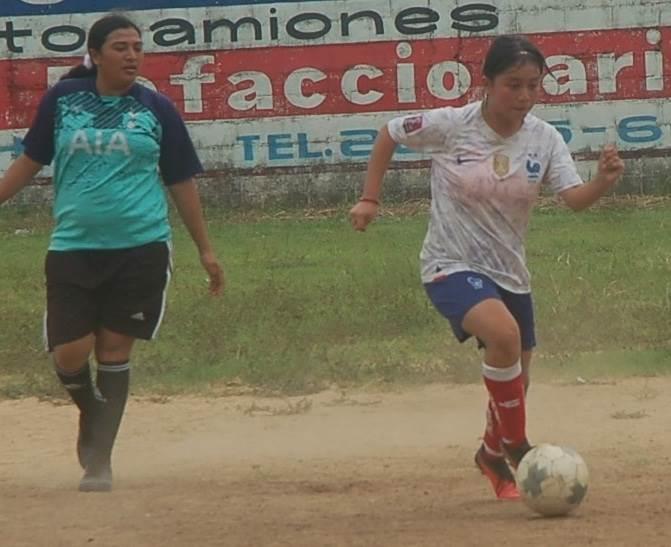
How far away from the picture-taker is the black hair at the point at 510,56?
605cm

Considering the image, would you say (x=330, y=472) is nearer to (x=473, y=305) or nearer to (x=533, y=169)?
(x=473, y=305)

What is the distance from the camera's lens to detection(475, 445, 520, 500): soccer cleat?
6344 millimetres

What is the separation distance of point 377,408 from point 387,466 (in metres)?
1.49

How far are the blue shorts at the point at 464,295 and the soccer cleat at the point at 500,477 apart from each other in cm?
53

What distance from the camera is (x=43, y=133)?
668 centimetres

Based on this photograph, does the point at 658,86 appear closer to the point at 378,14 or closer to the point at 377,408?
the point at 378,14

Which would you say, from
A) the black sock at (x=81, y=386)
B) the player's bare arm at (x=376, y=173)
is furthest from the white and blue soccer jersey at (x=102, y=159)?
the player's bare arm at (x=376, y=173)

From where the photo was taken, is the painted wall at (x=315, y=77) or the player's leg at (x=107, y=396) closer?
the player's leg at (x=107, y=396)

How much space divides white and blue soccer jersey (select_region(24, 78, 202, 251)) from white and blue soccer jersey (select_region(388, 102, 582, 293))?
1.07 m

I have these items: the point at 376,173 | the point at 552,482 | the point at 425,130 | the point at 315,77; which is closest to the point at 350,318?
the point at 376,173

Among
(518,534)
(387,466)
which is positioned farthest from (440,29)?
(518,534)

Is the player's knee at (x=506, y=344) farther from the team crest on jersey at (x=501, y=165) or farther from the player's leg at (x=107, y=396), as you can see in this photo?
the player's leg at (x=107, y=396)

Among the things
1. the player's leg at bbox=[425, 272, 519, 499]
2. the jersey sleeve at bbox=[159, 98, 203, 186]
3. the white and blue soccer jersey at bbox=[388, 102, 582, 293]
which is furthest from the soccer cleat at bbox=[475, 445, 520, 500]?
the jersey sleeve at bbox=[159, 98, 203, 186]

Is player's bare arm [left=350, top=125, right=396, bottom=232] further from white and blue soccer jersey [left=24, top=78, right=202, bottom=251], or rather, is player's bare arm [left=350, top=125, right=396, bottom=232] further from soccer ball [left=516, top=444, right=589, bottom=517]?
soccer ball [left=516, top=444, right=589, bottom=517]
